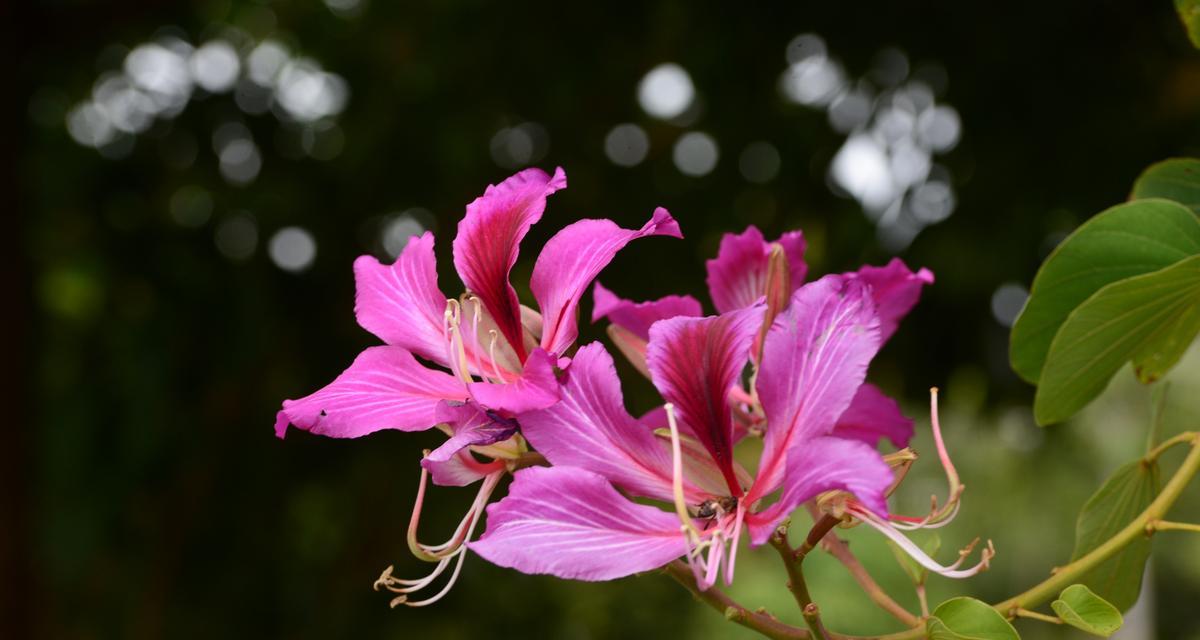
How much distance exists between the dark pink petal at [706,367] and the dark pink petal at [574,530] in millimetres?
53

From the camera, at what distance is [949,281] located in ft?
7.38

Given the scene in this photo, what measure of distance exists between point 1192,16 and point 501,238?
18.1 inches

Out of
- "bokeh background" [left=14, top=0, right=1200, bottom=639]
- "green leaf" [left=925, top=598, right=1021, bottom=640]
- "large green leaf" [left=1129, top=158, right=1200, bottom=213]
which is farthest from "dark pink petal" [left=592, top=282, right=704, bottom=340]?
"bokeh background" [left=14, top=0, right=1200, bottom=639]

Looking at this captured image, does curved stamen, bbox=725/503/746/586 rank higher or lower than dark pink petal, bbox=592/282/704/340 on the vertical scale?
lower

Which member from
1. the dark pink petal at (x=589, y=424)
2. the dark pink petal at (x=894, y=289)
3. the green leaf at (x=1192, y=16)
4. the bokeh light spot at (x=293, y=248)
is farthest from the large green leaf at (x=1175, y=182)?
the bokeh light spot at (x=293, y=248)

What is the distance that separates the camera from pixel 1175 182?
786 mm

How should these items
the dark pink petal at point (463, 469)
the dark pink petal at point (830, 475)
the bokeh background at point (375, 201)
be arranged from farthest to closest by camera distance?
the bokeh background at point (375, 201) < the dark pink petal at point (463, 469) < the dark pink petal at point (830, 475)

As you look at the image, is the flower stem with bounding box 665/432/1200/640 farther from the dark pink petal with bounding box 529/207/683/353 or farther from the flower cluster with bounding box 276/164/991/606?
the dark pink petal with bounding box 529/207/683/353

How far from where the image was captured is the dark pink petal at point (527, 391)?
519 mm

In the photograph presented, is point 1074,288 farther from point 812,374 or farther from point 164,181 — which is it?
point 164,181

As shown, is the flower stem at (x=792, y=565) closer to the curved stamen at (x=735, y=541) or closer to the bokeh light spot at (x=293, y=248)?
the curved stamen at (x=735, y=541)

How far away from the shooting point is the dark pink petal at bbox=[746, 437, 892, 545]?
46 centimetres

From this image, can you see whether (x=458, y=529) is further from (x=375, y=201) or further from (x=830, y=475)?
(x=375, y=201)

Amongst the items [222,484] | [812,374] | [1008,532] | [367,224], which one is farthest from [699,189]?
[1008,532]
